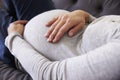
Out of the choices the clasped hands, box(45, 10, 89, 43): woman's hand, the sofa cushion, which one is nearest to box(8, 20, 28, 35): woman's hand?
the clasped hands

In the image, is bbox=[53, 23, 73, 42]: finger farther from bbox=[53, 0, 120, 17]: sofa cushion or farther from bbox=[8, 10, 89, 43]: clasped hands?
bbox=[53, 0, 120, 17]: sofa cushion

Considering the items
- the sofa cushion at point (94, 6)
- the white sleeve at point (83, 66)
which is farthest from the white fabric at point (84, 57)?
the sofa cushion at point (94, 6)

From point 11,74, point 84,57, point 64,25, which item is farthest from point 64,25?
point 11,74

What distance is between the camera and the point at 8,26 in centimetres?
99

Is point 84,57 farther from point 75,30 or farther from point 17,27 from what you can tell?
point 17,27

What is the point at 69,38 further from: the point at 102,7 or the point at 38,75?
the point at 102,7

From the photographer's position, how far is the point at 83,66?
0.63 m

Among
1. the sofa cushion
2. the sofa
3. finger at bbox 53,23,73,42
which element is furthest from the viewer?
the sofa cushion

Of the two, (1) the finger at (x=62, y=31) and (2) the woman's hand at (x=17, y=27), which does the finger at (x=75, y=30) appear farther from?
(2) the woman's hand at (x=17, y=27)

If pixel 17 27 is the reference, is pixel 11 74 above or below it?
below

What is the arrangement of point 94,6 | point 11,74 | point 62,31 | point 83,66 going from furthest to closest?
point 94,6 < point 11,74 < point 62,31 < point 83,66

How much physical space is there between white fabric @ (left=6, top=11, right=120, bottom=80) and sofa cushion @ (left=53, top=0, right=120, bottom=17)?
255 millimetres

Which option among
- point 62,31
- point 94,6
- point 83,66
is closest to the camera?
point 83,66

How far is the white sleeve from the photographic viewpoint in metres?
0.60
